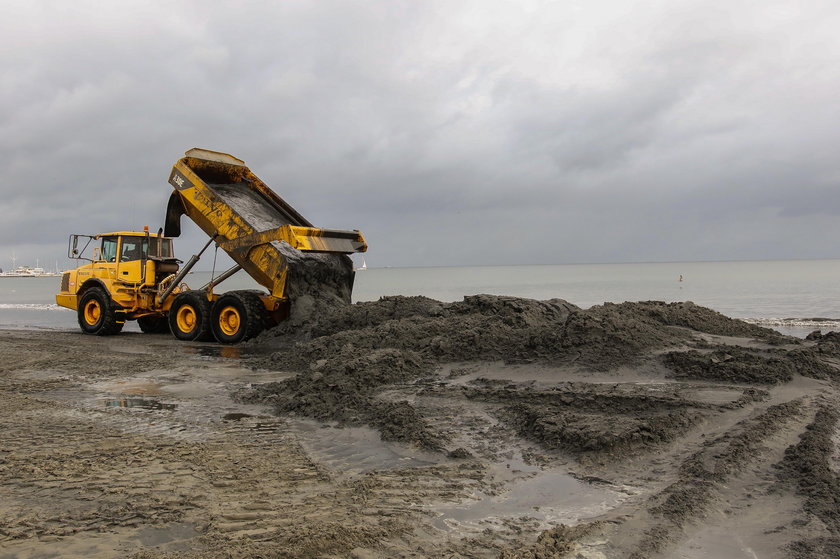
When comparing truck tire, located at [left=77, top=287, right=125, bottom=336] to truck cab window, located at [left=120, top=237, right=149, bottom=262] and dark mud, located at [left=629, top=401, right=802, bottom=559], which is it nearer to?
truck cab window, located at [left=120, top=237, right=149, bottom=262]

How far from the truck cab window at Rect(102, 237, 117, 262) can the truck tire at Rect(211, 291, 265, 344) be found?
3.64 m

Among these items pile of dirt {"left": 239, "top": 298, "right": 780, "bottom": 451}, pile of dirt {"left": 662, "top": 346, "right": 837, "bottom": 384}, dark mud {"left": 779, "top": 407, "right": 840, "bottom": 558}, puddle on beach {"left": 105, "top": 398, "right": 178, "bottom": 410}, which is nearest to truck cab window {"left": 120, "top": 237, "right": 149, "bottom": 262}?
pile of dirt {"left": 239, "top": 298, "right": 780, "bottom": 451}

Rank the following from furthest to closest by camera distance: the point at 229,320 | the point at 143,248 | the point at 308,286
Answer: the point at 143,248 < the point at 229,320 < the point at 308,286

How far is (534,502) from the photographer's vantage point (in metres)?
4.38

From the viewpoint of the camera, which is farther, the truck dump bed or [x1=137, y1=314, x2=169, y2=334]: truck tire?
[x1=137, y1=314, x2=169, y2=334]: truck tire

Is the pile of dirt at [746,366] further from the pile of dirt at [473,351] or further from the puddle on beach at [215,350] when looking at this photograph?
the puddle on beach at [215,350]

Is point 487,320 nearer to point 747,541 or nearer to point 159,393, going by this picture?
point 159,393

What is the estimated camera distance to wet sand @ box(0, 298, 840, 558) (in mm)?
3785

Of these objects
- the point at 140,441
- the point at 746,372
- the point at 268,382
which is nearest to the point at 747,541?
the point at 746,372

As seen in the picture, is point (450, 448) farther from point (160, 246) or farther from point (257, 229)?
point (160, 246)

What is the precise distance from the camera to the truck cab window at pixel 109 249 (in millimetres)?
15453

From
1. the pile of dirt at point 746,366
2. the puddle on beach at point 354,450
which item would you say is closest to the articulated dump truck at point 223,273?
the puddle on beach at point 354,450

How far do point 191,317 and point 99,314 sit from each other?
355 centimetres

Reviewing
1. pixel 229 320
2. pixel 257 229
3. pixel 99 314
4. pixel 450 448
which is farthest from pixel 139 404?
pixel 99 314
